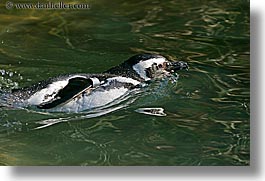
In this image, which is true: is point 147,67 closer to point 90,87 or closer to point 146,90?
point 146,90

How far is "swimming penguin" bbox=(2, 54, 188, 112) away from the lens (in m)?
1.34

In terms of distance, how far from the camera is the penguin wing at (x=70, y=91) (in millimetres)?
1342

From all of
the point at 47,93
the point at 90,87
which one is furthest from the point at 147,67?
the point at 47,93

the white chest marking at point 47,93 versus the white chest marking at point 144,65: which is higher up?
the white chest marking at point 144,65

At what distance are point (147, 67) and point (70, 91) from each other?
233 mm

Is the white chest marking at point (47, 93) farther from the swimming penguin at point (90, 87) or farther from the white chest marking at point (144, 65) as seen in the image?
the white chest marking at point (144, 65)

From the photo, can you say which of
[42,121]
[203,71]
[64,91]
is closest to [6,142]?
[42,121]

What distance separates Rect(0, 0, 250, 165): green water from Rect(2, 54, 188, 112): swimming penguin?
0.02 m

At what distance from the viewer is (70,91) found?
135 centimetres

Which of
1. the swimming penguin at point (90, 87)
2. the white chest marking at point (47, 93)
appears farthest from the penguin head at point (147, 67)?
the white chest marking at point (47, 93)

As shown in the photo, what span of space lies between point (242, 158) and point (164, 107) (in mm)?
267

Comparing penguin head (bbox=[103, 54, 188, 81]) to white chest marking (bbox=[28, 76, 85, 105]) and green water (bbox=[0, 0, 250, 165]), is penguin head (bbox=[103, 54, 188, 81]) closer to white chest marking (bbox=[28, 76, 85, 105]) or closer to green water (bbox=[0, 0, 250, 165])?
green water (bbox=[0, 0, 250, 165])

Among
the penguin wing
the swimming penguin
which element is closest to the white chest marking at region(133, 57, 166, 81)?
the swimming penguin

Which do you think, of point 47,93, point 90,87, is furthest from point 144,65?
point 47,93
